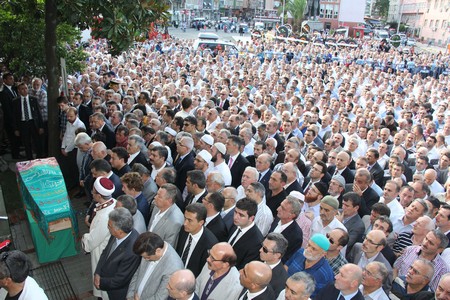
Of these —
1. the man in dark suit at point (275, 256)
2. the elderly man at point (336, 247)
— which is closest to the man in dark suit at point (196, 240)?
the man in dark suit at point (275, 256)

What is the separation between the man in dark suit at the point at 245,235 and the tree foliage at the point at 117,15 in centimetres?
338

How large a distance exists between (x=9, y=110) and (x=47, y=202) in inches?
184

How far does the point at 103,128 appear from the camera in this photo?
7.62 metres

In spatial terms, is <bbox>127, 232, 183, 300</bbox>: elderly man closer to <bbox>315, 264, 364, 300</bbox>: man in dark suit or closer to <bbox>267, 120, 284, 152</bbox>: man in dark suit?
<bbox>315, 264, 364, 300</bbox>: man in dark suit

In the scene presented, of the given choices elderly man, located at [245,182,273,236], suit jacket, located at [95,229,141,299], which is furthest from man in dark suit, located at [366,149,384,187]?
suit jacket, located at [95,229,141,299]

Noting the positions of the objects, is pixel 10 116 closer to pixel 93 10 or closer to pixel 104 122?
pixel 104 122

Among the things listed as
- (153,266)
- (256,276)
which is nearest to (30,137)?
(153,266)

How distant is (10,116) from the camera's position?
902 cm

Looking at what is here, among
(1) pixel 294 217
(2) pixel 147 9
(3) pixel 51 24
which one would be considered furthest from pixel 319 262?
(3) pixel 51 24

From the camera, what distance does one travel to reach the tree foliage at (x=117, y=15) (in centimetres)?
600

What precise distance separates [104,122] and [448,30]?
193 feet

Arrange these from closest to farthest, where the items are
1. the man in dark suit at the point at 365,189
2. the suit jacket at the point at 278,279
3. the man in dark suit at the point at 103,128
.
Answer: the suit jacket at the point at 278,279 → the man in dark suit at the point at 365,189 → the man in dark suit at the point at 103,128

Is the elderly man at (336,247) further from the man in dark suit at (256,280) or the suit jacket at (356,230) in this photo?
the man in dark suit at (256,280)

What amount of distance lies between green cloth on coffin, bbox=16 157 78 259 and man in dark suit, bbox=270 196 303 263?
111 inches
